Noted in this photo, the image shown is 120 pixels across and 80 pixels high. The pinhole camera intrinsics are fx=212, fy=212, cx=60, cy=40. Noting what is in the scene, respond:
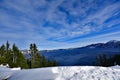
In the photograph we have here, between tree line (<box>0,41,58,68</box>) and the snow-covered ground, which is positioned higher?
tree line (<box>0,41,58,68</box>)

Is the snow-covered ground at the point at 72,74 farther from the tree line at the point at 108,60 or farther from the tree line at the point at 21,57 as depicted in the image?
the tree line at the point at 108,60

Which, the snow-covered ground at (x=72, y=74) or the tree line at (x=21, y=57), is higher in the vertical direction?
the tree line at (x=21, y=57)

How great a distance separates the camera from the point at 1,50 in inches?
3413

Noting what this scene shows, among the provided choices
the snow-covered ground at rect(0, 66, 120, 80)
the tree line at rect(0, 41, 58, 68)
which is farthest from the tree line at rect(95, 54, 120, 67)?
the snow-covered ground at rect(0, 66, 120, 80)

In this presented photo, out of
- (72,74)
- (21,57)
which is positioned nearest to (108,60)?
(21,57)

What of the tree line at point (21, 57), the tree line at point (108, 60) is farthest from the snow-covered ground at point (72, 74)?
the tree line at point (108, 60)

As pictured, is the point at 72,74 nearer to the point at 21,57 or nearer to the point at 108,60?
the point at 21,57

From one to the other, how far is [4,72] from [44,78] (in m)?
5.80

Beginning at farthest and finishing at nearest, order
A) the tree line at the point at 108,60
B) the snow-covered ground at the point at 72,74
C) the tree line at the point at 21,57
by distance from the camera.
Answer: the tree line at the point at 108,60
the tree line at the point at 21,57
the snow-covered ground at the point at 72,74

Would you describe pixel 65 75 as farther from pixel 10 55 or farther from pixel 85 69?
pixel 10 55

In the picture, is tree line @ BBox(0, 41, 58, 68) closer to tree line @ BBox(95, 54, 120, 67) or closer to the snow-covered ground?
tree line @ BBox(95, 54, 120, 67)

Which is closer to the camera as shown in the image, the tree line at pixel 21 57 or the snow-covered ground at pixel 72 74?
the snow-covered ground at pixel 72 74

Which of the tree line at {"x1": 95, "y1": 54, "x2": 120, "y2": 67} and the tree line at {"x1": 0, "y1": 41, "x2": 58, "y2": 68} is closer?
the tree line at {"x1": 0, "y1": 41, "x2": 58, "y2": 68}

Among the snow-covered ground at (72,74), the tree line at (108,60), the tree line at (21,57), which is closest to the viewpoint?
the snow-covered ground at (72,74)
